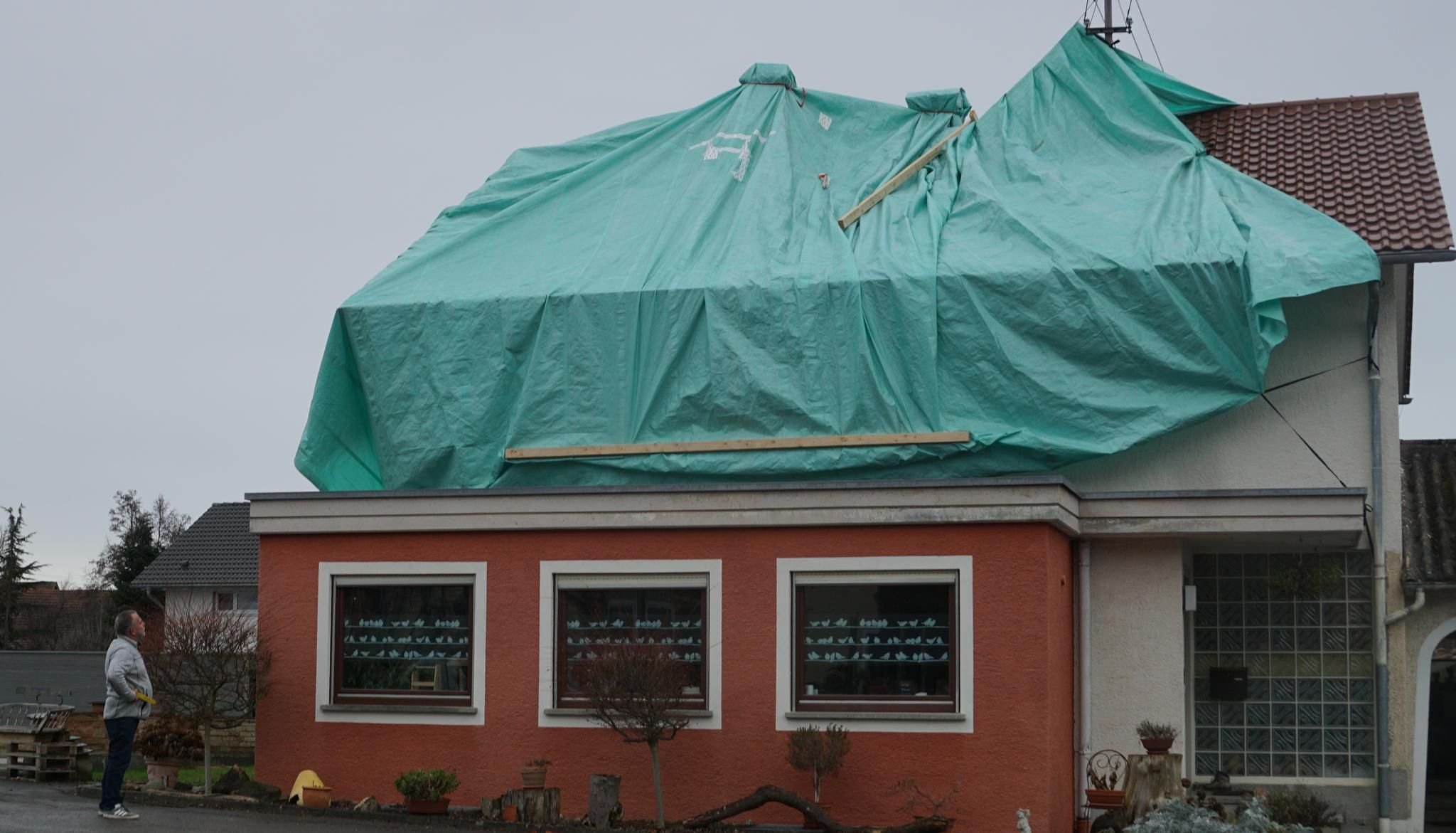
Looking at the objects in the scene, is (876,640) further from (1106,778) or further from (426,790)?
(426,790)

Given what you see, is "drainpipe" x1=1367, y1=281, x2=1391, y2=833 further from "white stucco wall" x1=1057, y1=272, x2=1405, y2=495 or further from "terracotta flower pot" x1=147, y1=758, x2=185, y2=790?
"terracotta flower pot" x1=147, y1=758, x2=185, y2=790

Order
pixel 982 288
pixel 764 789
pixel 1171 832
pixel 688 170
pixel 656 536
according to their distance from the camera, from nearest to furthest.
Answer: pixel 1171 832, pixel 764 789, pixel 656 536, pixel 982 288, pixel 688 170

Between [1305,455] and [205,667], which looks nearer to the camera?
[205,667]

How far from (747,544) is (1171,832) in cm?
490

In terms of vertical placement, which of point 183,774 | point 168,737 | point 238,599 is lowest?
point 183,774

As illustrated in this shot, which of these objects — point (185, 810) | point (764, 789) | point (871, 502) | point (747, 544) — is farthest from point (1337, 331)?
point (185, 810)

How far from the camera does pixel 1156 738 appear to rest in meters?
16.0

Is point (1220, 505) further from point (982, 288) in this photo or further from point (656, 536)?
point (656, 536)

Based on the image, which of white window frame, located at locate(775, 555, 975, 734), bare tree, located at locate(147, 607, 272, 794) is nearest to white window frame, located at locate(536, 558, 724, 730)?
white window frame, located at locate(775, 555, 975, 734)

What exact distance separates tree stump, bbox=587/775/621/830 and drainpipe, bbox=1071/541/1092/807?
4689 millimetres

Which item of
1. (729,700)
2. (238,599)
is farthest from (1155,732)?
(238,599)

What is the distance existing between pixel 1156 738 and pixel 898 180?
725 centimetres

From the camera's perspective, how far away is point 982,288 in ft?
58.7

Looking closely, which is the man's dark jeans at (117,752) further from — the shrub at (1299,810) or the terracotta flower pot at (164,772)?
the shrub at (1299,810)
